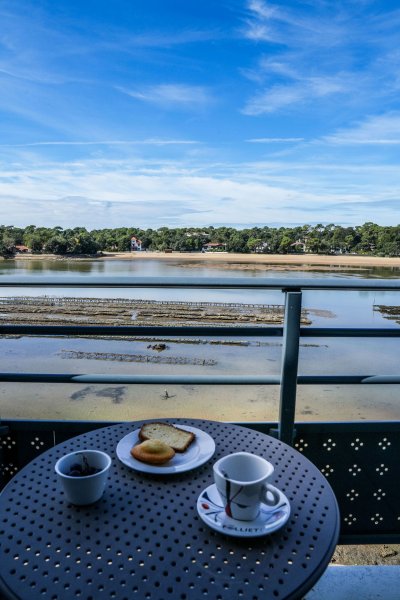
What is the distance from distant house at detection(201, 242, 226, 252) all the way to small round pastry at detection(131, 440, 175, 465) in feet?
188

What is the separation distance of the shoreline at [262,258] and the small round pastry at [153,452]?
4968 centimetres

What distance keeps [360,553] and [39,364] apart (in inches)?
544

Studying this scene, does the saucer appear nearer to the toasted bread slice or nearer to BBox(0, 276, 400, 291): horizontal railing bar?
the toasted bread slice

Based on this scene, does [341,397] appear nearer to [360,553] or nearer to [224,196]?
[360,553]

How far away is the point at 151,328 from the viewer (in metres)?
1.55

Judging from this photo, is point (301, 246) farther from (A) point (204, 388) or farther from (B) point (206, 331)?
(B) point (206, 331)

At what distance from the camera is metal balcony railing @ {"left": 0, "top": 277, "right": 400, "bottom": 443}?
5.03 ft

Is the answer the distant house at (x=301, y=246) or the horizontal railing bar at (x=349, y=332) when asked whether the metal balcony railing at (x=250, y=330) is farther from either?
the distant house at (x=301, y=246)

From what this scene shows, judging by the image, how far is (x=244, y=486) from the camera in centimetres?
75

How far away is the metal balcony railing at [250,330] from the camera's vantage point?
1532mm

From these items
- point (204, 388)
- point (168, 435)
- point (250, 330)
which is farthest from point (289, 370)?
point (204, 388)

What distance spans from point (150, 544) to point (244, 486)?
7.6 inches

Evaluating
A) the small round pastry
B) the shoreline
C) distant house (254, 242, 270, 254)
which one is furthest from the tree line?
the small round pastry

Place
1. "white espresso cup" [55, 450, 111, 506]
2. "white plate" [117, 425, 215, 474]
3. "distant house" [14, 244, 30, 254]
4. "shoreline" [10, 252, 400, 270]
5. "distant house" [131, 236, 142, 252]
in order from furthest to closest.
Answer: "distant house" [131, 236, 142, 252]
"shoreline" [10, 252, 400, 270]
"distant house" [14, 244, 30, 254]
"white plate" [117, 425, 215, 474]
"white espresso cup" [55, 450, 111, 506]
